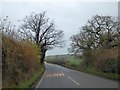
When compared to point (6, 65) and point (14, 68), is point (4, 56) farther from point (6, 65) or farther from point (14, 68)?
point (14, 68)

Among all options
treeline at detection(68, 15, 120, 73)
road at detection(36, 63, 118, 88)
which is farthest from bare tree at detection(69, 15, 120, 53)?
road at detection(36, 63, 118, 88)

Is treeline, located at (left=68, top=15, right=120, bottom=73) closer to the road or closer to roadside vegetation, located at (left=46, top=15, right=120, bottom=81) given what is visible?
roadside vegetation, located at (left=46, top=15, right=120, bottom=81)

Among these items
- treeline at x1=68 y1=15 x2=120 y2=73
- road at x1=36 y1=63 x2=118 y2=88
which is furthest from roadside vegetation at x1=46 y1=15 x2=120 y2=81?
road at x1=36 y1=63 x2=118 y2=88

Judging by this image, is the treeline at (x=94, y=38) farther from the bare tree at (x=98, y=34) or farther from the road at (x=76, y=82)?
the road at (x=76, y=82)

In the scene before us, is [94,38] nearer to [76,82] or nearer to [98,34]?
[98,34]

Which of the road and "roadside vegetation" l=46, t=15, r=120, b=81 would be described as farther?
"roadside vegetation" l=46, t=15, r=120, b=81

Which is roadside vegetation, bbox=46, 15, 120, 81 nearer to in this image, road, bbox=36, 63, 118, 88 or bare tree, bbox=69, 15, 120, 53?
bare tree, bbox=69, 15, 120, 53

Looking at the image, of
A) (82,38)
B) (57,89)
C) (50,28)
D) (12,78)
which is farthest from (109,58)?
(50,28)

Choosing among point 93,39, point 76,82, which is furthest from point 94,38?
point 76,82

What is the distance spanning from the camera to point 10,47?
21281 millimetres

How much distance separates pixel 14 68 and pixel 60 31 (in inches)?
2429

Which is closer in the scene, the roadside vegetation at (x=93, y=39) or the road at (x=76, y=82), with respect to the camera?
the road at (x=76, y=82)

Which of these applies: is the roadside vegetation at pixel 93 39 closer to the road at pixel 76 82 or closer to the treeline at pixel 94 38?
the treeline at pixel 94 38

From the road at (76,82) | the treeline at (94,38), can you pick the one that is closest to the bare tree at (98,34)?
the treeline at (94,38)
